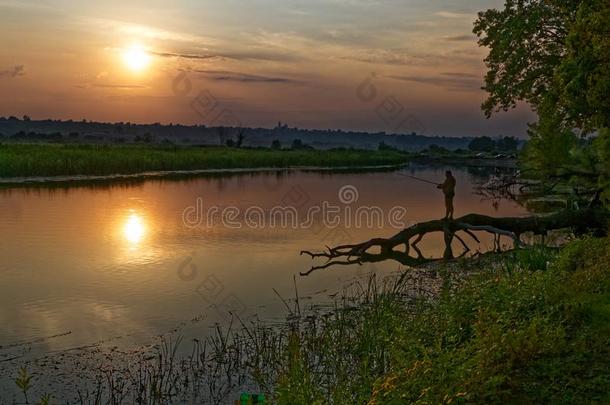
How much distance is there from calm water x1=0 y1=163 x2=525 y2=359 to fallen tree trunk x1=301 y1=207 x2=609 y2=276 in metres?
0.79

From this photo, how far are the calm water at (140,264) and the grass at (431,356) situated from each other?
2.35 metres

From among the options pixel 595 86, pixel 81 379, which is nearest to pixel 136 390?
pixel 81 379

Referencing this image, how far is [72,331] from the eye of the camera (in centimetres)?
1267

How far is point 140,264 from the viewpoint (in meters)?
19.6

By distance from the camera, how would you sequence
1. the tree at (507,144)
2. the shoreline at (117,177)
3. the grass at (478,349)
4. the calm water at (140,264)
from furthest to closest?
1. the tree at (507,144)
2. the shoreline at (117,177)
3. the calm water at (140,264)
4. the grass at (478,349)

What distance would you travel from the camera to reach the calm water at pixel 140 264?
13617 mm

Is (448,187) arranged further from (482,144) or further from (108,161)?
(482,144)

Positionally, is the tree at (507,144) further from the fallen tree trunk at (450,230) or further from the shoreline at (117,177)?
the fallen tree trunk at (450,230)

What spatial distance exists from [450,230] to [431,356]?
44.6ft

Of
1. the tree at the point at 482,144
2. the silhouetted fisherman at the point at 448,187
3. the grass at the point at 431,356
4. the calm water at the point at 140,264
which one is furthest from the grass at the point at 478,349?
the tree at the point at 482,144

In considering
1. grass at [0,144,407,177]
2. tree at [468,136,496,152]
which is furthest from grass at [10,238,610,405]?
tree at [468,136,496,152]

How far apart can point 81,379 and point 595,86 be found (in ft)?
49.1

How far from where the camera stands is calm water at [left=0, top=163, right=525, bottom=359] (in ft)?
44.7

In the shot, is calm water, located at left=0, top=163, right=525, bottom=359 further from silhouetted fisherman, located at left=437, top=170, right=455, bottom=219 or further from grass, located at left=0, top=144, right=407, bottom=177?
grass, located at left=0, top=144, right=407, bottom=177
